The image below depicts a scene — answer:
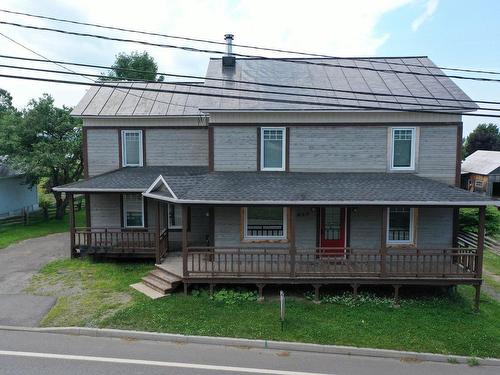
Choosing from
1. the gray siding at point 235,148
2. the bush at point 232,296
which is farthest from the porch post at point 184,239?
the gray siding at point 235,148

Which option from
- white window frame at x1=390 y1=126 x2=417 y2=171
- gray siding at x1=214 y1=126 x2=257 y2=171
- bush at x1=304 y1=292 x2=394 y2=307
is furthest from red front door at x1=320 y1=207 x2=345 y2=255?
gray siding at x1=214 y1=126 x2=257 y2=171

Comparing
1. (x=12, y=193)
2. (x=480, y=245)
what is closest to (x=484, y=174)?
(x=480, y=245)

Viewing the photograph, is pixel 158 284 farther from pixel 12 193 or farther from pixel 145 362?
pixel 12 193

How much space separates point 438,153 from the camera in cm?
1362

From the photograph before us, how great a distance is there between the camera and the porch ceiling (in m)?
11.2

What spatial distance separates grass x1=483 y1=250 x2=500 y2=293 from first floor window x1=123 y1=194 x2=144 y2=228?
13557 millimetres

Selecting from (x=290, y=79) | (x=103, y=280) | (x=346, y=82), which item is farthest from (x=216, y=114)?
(x=103, y=280)

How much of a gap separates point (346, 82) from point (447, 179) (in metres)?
5.25

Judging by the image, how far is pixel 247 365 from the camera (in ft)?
26.9

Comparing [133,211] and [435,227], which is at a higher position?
[133,211]

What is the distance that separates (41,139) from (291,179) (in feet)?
54.2

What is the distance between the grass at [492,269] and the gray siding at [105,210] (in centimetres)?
1453

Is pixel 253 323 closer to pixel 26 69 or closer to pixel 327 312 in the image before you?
pixel 327 312

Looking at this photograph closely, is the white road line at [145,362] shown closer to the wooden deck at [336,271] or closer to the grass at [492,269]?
the wooden deck at [336,271]
